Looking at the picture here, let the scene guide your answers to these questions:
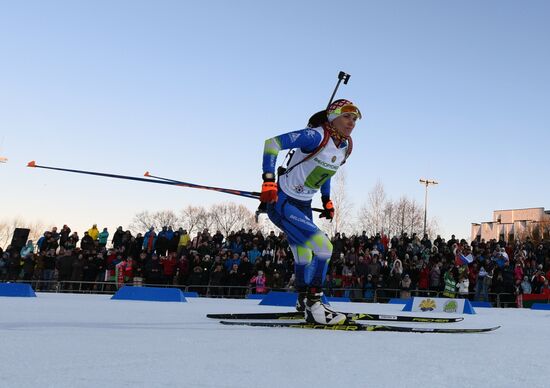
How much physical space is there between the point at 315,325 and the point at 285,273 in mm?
12929

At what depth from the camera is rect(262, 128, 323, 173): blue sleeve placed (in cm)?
547

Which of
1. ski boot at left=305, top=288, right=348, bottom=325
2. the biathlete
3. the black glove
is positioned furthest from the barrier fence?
ski boot at left=305, top=288, right=348, bottom=325

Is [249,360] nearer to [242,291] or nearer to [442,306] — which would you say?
[442,306]

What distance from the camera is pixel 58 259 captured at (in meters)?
18.5

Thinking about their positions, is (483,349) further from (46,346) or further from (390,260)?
(390,260)

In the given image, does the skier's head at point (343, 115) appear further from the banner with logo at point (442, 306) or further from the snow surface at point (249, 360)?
the banner with logo at point (442, 306)

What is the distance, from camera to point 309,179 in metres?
6.01

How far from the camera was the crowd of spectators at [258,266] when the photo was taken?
1734cm

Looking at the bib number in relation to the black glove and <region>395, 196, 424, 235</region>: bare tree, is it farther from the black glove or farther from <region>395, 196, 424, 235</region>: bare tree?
<region>395, 196, 424, 235</region>: bare tree

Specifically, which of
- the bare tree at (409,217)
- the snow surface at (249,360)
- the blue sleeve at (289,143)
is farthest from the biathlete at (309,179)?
the bare tree at (409,217)

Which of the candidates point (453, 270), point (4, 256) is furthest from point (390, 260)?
point (4, 256)

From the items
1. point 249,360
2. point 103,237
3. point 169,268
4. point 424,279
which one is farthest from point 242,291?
point 249,360

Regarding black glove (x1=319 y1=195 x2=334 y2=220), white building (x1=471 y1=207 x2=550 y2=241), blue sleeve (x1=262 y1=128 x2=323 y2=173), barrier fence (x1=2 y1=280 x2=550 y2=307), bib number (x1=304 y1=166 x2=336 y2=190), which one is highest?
white building (x1=471 y1=207 x2=550 y2=241)

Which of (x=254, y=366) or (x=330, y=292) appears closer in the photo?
(x=254, y=366)
